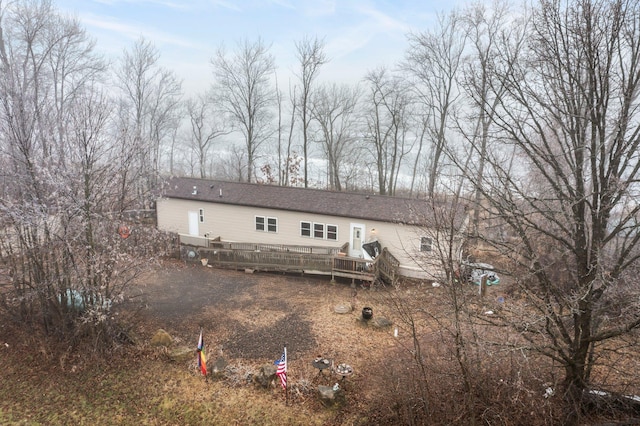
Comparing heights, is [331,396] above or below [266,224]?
below

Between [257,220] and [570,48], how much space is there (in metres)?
14.5

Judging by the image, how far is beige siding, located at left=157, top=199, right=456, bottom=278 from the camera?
14984 millimetres

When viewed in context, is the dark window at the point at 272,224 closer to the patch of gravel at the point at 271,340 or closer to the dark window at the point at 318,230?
the dark window at the point at 318,230

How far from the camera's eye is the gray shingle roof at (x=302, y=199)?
15172 millimetres

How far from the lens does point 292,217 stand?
54.6 ft

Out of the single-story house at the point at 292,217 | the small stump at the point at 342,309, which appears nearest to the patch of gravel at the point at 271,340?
the small stump at the point at 342,309

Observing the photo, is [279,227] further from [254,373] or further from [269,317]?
[254,373]

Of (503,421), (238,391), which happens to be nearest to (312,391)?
(238,391)

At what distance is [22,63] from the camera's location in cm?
1783

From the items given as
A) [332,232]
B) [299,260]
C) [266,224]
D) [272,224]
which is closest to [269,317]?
[299,260]

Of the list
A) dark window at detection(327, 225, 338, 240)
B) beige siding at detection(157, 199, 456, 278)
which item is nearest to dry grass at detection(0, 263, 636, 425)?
beige siding at detection(157, 199, 456, 278)

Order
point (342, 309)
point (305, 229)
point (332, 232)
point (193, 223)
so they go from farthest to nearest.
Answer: point (193, 223), point (305, 229), point (332, 232), point (342, 309)

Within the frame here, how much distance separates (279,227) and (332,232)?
283cm

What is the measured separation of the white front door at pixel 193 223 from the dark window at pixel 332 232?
791 cm
